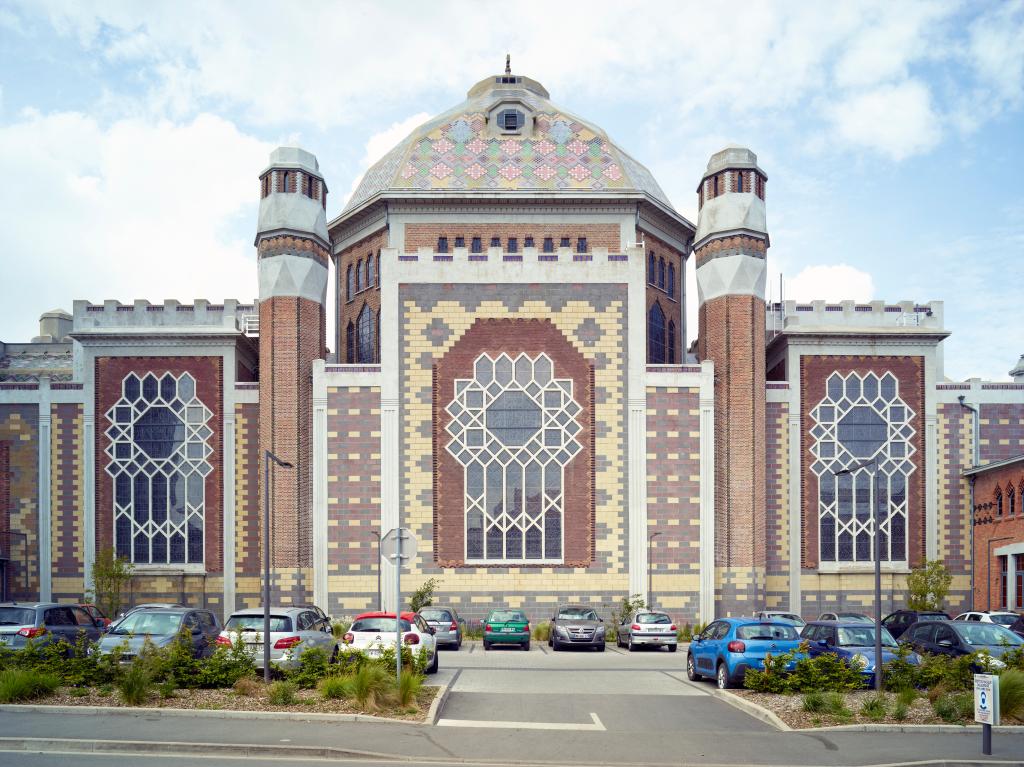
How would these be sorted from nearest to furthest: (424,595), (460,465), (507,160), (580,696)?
1. (580,696)
2. (424,595)
3. (460,465)
4. (507,160)

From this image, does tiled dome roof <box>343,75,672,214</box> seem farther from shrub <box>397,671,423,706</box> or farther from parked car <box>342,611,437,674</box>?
shrub <box>397,671,423,706</box>

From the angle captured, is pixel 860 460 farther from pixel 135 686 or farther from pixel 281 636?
pixel 135 686

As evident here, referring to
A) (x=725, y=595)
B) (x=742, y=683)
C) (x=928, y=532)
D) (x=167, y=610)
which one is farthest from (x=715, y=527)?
(x=167, y=610)

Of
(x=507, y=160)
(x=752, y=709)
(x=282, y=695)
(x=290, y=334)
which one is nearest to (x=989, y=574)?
(x=507, y=160)

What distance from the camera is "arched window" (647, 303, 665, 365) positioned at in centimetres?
5562

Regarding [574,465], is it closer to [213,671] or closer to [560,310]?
[560,310]

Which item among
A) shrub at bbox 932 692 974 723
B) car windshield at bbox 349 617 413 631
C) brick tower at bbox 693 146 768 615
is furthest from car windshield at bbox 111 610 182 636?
brick tower at bbox 693 146 768 615

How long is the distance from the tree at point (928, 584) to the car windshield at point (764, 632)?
91.5 ft

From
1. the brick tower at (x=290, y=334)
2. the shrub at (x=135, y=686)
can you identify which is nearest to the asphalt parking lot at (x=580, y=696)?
the shrub at (x=135, y=686)

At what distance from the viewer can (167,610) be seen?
940 inches

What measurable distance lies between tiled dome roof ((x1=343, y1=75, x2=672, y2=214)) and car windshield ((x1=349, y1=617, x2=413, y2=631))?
31244 millimetres

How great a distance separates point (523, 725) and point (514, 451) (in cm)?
3032

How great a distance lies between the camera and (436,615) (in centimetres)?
3641

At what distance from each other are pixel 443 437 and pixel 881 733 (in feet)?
106
